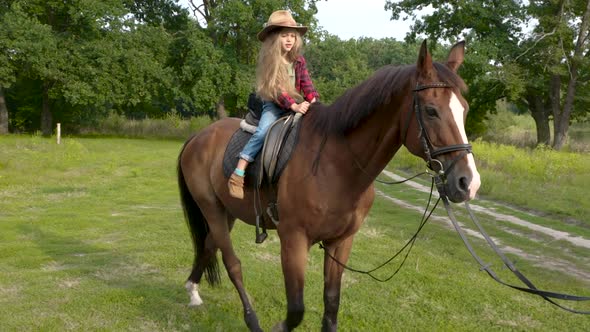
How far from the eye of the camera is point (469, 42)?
1025 inches

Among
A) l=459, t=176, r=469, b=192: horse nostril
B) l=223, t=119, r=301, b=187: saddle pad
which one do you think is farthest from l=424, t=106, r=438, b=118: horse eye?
l=223, t=119, r=301, b=187: saddle pad

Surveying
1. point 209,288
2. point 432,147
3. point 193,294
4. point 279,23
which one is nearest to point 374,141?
point 432,147

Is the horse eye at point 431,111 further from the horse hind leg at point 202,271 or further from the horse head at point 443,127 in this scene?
the horse hind leg at point 202,271

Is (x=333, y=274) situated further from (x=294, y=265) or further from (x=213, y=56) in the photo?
(x=213, y=56)

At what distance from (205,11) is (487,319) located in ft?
118

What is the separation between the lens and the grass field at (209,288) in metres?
4.74

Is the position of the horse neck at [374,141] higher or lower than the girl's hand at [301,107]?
lower

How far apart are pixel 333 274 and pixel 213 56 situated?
30512 millimetres

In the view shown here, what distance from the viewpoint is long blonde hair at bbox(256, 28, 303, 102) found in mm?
3771

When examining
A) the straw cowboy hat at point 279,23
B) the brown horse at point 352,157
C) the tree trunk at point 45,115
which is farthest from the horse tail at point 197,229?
the tree trunk at point 45,115

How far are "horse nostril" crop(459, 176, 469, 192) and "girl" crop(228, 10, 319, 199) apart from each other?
1.53 meters

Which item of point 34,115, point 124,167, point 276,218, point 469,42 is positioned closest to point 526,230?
point 276,218

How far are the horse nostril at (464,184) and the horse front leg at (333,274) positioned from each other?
1342mm

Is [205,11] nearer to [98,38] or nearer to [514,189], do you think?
[98,38]
